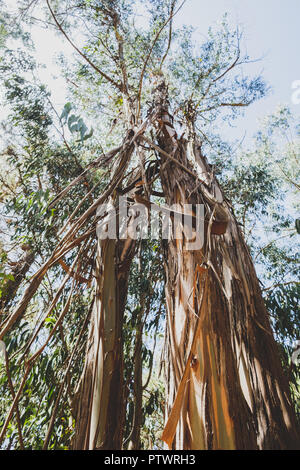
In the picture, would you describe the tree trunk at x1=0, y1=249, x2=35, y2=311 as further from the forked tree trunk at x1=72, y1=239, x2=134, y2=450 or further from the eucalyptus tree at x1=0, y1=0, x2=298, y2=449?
the forked tree trunk at x1=72, y1=239, x2=134, y2=450

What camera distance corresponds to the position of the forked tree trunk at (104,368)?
29.5 inches

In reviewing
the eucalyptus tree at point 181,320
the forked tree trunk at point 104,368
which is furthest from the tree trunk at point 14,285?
the forked tree trunk at point 104,368

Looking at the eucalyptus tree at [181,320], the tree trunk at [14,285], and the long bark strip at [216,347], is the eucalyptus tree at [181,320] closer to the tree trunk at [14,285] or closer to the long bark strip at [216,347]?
the long bark strip at [216,347]

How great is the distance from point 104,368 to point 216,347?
32 cm

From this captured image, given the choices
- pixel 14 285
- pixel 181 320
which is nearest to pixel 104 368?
pixel 181 320

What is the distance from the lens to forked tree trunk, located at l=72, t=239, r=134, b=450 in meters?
0.75

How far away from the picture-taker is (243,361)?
4.17 ft

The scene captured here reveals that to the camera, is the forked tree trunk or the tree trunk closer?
the forked tree trunk

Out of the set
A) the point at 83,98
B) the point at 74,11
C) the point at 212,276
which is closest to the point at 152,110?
the point at 212,276

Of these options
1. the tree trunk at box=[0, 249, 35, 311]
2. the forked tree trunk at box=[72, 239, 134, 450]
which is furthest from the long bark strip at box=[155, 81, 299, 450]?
the tree trunk at box=[0, 249, 35, 311]

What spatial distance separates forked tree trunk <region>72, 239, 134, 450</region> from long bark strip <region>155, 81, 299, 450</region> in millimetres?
157

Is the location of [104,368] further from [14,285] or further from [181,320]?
[14,285]
